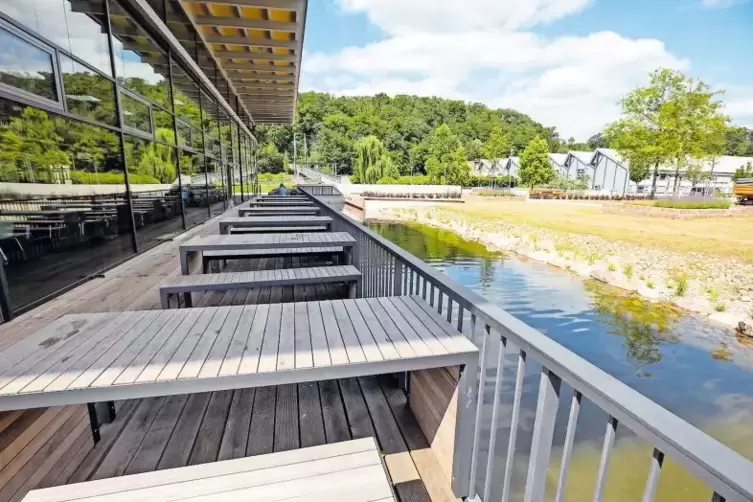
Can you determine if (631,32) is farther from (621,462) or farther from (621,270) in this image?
(621,462)

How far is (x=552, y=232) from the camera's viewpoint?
13.9 metres

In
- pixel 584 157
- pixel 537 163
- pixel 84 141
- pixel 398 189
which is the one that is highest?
pixel 584 157

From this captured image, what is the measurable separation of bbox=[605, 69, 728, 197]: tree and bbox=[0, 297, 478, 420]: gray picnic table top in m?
25.2

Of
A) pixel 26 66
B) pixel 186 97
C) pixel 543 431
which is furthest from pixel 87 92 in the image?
pixel 543 431

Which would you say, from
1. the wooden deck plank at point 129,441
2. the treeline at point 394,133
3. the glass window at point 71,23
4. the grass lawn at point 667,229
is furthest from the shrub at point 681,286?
the treeline at point 394,133

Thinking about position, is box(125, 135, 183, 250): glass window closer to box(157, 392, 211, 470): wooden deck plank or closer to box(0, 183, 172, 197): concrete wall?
box(0, 183, 172, 197): concrete wall

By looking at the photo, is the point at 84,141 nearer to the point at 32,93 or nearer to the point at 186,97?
the point at 32,93

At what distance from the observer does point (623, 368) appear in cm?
514

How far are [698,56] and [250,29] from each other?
47.4 meters

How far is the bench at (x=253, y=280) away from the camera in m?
2.81

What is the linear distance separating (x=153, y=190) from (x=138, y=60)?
4.92 feet

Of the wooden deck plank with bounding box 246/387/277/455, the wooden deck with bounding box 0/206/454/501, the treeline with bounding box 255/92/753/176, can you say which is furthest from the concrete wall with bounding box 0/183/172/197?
the treeline with bounding box 255/92/753/176

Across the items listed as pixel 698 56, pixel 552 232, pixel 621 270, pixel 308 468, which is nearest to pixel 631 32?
pixel 698 56

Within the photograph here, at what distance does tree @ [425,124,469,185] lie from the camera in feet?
124
